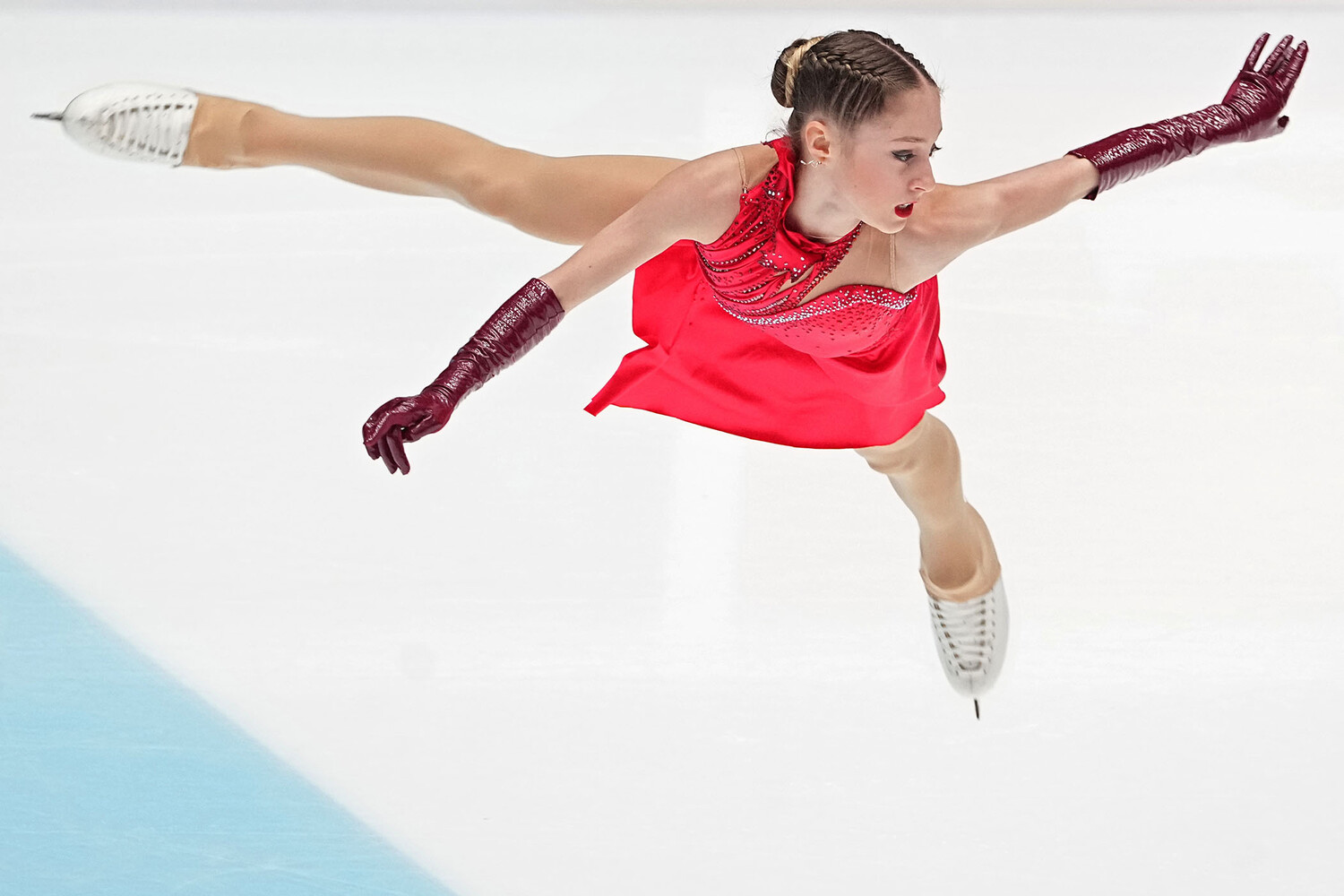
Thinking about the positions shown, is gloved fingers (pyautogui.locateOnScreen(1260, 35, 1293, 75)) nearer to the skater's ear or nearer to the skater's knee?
the skater's knee

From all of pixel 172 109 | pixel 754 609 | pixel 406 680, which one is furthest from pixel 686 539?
pixel 172 109

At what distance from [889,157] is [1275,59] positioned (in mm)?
906

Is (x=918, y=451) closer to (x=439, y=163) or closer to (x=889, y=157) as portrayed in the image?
(x=889, y=157)

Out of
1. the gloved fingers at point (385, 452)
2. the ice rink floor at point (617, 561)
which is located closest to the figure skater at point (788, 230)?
the gloved fingers at point (385, 452)

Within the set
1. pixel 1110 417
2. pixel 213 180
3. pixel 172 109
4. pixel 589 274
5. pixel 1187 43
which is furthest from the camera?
pixel 1187 43

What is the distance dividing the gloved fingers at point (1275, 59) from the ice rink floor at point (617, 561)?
901 millimetres

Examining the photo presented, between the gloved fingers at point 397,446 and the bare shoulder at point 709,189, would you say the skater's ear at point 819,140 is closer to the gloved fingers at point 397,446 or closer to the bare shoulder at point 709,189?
the bare shoulder at point 709,189

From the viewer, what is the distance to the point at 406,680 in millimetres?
2645

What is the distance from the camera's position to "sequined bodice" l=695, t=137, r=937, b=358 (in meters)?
1.97

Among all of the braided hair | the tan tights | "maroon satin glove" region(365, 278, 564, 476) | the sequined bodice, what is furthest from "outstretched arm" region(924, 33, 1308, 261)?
"maroon satin glove" region(365, 278, 564, 476)

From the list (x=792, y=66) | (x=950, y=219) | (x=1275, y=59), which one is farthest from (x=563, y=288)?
(x=1275, y=59)

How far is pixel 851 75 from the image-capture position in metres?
1.81

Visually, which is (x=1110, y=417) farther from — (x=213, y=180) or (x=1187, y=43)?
(x=213, y=180)

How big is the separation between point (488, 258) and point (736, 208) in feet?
4.91
